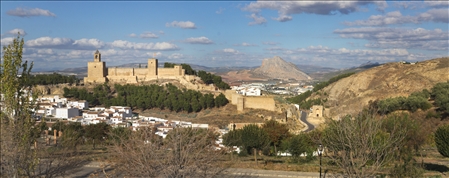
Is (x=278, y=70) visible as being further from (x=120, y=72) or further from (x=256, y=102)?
(x=256, y=102)

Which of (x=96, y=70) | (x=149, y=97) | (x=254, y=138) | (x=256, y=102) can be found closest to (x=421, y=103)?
(x=256, y=102)

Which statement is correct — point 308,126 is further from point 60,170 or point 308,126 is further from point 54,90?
point 54,90

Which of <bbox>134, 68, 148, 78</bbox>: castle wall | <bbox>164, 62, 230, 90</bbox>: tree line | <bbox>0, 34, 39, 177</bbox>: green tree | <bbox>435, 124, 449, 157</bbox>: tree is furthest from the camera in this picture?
<bbox>134, 68, 148, 78</bbox>: castle wall

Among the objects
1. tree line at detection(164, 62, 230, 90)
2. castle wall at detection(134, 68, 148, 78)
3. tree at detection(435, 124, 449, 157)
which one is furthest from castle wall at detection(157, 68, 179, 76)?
tree at detection(435, 124, 449, 157)

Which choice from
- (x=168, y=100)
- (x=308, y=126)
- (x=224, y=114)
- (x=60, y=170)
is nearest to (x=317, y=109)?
(x=308, y=126)

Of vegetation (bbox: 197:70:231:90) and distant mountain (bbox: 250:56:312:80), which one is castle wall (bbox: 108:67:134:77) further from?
distant mountain (bbox: 250:56:312:80)

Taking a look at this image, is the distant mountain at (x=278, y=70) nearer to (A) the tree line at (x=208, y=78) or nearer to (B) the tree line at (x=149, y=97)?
(A) the tree line at (x=208, y=78)
